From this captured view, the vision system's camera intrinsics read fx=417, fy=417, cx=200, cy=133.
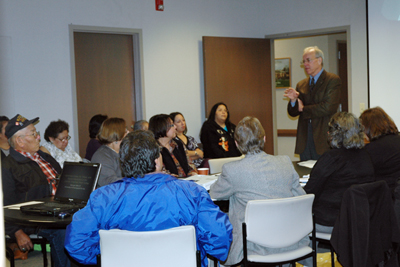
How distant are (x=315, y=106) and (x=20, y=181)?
3266 mm

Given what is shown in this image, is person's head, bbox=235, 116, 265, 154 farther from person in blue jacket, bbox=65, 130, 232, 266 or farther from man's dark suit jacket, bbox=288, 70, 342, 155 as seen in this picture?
man's dark suit jacket, bbox=288, 70, 342, 155

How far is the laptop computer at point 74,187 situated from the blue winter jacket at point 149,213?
68 cm

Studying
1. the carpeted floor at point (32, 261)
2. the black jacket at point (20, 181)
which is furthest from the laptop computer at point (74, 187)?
the carpeted floor at point (32, 261)

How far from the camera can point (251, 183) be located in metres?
2.39

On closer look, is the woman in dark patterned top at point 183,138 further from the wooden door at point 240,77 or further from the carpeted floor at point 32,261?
the carpeted floor at point 32,261

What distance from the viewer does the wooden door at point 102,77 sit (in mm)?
5289

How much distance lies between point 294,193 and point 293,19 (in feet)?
14.1

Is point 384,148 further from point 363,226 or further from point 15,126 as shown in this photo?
point 15,126

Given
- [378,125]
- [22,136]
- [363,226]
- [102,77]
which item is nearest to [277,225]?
[363,226]

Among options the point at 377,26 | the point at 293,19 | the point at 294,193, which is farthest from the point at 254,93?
the point at 294,193

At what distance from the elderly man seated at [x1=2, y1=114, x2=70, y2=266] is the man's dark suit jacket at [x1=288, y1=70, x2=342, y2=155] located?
2.94 metres

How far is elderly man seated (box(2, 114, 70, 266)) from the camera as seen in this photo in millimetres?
2842

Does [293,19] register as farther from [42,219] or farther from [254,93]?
[42,219]

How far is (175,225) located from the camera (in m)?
1.81
